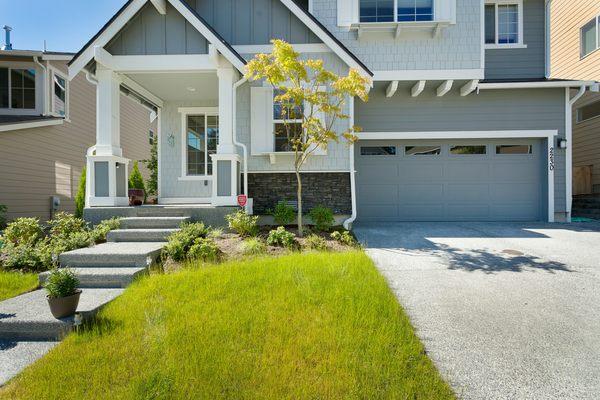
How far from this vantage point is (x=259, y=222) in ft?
26.8

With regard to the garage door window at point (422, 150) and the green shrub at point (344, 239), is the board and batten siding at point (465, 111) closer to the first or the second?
the garage door window at point (422, 150)

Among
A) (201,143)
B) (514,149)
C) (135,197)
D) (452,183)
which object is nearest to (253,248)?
(135,197)

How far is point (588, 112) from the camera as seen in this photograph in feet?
41.0

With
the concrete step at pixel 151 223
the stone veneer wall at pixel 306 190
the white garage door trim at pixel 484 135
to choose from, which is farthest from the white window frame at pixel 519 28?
the concrete step at pixel 151 223

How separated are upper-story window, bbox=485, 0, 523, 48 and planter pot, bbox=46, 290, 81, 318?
39.3 ft

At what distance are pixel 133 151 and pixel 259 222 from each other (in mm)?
10061

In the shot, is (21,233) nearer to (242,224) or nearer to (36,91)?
(242,224)

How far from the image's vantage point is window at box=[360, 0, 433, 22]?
354 inches

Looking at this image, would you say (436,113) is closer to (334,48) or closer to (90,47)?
(334,48)

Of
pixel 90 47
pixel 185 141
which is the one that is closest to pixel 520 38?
pixel 185 141

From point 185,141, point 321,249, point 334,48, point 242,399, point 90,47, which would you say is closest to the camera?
point 242,399

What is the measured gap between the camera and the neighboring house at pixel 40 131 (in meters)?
9.87

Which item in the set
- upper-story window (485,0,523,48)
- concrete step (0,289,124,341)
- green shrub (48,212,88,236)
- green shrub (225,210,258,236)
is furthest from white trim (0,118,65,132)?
upper-story window (485,0,523,48)

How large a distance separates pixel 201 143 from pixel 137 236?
13.3ft
